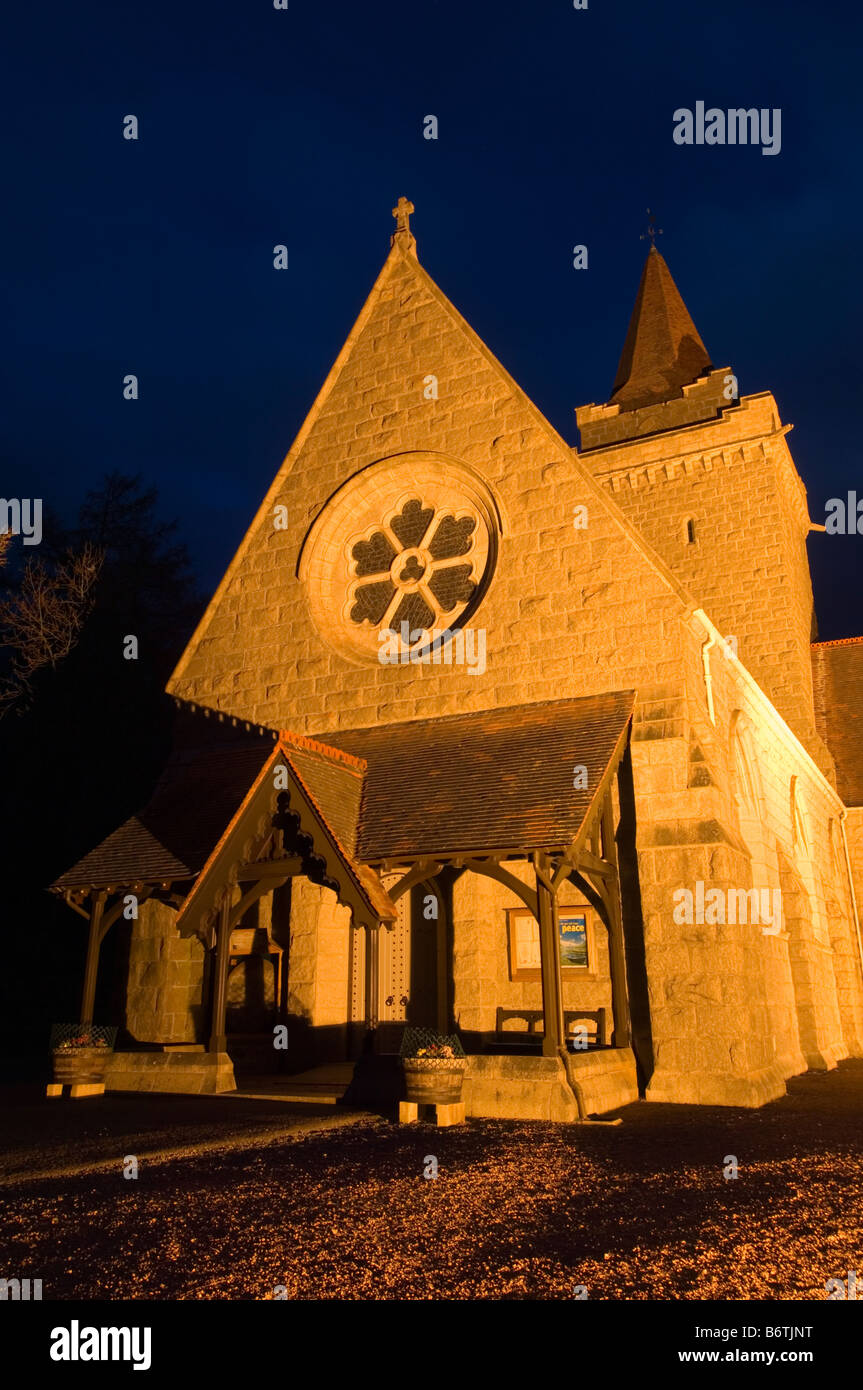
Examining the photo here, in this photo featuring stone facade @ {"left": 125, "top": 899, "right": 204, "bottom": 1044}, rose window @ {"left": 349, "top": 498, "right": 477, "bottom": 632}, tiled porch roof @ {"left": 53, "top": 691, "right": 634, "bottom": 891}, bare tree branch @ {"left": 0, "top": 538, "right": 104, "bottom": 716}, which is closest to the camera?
tiled porch roof @ {"left": 53, "top": 691, "right": 634, "bottom": 891}

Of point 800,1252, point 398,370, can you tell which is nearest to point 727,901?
point 800,1252

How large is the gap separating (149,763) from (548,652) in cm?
1650

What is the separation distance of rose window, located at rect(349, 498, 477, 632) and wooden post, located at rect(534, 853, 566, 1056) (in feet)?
19.1

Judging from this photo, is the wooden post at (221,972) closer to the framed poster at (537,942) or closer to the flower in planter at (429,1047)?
the flower in planter at (429,1047)

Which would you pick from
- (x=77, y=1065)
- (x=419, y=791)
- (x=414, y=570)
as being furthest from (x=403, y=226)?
(x=77, y=1065)

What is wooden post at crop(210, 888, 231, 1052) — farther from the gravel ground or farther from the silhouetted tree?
the silhouetted tree

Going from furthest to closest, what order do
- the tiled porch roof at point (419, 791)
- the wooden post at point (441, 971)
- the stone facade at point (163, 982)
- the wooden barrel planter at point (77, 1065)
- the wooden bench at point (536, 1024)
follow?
the stone facade at point (163, 982)
the wooden bench at point (536, 1024)
the wooden barrel planter at point (77, 1065)
the wooden post at point (441, 971)
the tiled porch roof at point (419, 791)

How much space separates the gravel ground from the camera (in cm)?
443

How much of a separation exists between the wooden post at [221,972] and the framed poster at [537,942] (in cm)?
387

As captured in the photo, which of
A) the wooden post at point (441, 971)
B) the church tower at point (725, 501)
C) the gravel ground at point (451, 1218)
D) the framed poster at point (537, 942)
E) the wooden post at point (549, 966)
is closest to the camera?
the gravel ground at point (451, 1218)

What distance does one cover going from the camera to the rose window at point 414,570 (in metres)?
15.7

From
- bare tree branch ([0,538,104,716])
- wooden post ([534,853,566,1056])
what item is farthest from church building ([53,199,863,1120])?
bare tree branch ([0,538,104,716])

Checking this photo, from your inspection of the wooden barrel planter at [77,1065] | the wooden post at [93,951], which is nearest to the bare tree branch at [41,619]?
the wooden post at [93,951]

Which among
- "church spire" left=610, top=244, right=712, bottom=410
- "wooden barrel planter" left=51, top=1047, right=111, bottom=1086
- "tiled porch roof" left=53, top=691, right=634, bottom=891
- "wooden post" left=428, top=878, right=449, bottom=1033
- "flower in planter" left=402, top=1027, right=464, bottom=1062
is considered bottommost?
"wooden barrel planter" left=51, top=1047, right=111, bottom=1086
